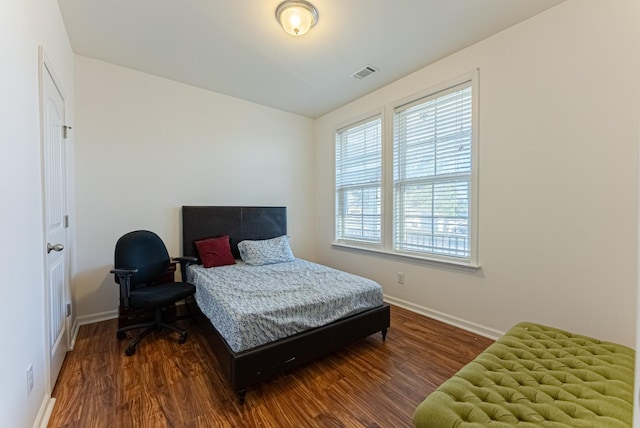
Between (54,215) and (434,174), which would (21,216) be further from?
(434,174)

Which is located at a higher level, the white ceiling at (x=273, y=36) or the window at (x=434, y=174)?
the white ceiling at (x=273, y=36)

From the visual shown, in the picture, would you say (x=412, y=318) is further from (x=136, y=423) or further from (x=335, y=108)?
(x=335, y=108)

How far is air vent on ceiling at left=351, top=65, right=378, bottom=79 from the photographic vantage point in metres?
3.05

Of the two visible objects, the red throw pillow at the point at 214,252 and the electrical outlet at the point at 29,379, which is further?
the red throw pillow at the point at 214,252

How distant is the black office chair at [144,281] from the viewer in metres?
2.34

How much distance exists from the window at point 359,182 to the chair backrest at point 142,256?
2445 mm

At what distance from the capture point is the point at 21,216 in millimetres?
1352

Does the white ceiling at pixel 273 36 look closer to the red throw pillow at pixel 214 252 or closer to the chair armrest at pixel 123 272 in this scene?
the red throw pillow at pixel 214 252

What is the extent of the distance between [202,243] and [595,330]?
3.74m

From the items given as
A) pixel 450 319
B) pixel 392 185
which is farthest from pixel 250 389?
pixel 392 185

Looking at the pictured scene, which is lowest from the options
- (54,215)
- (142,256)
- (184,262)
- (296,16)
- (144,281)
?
(144,281)

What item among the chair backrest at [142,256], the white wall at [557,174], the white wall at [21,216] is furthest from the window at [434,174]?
the white wall at [21,216]

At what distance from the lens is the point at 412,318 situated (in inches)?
119

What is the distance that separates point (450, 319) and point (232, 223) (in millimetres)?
2855
